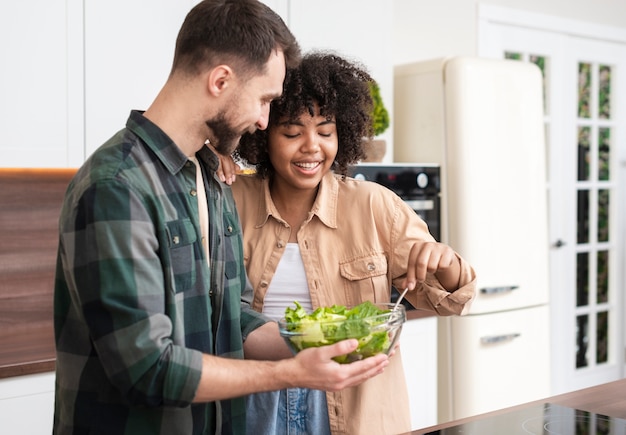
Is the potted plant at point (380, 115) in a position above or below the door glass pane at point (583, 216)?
above

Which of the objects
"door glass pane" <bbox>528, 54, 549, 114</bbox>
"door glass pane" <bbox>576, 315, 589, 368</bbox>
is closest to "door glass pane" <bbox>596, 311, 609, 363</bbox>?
"door glass pane" <bbox>576, 315, 589, 368</bbox>

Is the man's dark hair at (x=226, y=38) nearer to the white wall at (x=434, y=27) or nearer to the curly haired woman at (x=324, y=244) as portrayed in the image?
the curly haired woman at (x=324, y=244)

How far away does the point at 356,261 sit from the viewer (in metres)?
1.86

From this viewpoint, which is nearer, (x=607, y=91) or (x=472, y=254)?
(x=472, y=254)

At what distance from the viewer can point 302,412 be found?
1.80 metres

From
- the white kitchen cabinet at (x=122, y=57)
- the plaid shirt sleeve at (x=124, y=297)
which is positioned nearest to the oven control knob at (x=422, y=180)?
the white kitchen cabinet at (x=122, y=57)

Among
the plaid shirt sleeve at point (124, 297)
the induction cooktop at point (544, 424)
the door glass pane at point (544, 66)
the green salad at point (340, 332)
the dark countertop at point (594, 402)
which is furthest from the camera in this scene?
the door glass pane at point (544, 66)

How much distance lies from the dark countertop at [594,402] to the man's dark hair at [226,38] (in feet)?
2.60

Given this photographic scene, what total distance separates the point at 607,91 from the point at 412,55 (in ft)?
5.27

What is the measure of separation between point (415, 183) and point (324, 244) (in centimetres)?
172

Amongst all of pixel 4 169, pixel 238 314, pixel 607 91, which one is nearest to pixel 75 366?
pixel 238 314

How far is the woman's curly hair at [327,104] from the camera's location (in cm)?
186

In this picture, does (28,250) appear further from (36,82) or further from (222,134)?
(222,134)

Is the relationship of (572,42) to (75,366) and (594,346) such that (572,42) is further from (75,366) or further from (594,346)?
(75,366)
